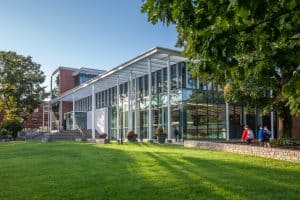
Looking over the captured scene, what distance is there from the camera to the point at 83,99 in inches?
2035

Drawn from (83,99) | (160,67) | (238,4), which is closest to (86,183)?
(238,4)

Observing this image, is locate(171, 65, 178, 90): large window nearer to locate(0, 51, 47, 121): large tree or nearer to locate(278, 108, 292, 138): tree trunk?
locate(278, 108, 292, 138): tree trunk

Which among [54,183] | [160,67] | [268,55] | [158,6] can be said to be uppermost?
[160,67]

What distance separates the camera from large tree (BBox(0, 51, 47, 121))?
162ft

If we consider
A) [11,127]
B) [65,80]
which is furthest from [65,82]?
[11,127]

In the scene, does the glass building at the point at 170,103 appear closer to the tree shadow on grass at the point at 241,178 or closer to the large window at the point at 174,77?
the large window at the point at 174,77

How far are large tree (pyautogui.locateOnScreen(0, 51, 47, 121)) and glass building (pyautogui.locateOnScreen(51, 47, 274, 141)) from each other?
15255mm

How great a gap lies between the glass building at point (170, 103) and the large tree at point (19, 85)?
50.1ft

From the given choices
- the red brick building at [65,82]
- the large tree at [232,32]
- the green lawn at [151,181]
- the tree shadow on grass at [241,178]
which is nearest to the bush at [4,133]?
the red brick building at [65,82]

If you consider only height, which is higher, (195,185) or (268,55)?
(268,55)

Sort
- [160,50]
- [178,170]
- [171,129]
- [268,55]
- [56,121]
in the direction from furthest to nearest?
1. [56,121]
2. [171,129]
3. [160,50]
4. [178,170]
5. [268,55]

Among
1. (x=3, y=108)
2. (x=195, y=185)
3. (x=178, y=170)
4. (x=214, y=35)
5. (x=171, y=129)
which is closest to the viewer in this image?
(x=214, y=35)

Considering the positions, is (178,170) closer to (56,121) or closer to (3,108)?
(3,108)

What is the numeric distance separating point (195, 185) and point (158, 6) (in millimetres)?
4653
